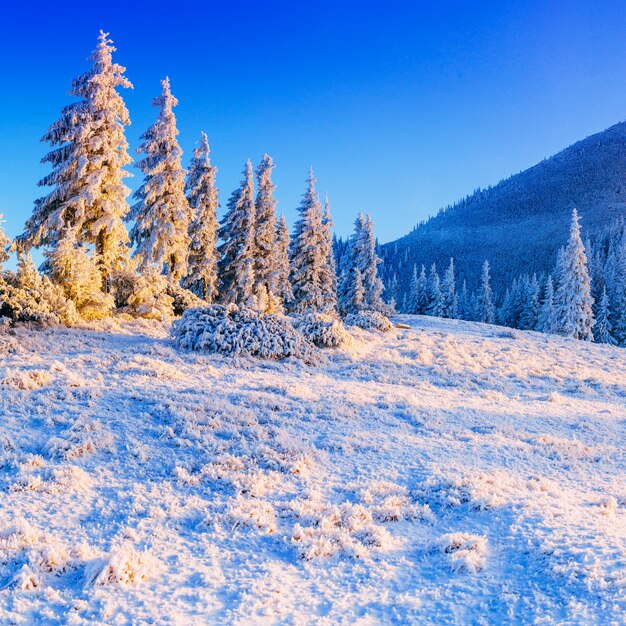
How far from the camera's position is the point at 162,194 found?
28547 mm

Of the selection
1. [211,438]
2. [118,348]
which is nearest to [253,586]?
[211,438]

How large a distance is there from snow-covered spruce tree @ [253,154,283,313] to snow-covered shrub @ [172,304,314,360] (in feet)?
65.4

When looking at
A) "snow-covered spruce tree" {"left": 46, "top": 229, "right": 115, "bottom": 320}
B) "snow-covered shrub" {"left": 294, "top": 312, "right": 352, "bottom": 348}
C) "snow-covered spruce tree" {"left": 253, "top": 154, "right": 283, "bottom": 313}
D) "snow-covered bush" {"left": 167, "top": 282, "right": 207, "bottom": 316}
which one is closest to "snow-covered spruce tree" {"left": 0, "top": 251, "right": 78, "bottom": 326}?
"snow-covered spruce tree" {"left": 46, "top": 229, "right": 115, "bottom": 320}

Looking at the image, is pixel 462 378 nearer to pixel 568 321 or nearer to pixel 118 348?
pixel 118 348

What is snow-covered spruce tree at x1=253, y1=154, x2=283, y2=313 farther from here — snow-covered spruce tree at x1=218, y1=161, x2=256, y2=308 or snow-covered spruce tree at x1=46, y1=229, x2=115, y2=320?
snow-covered spruce tree at x1=46, y1=229, x2=115, y2=320

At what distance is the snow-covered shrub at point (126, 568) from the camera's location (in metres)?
4.87

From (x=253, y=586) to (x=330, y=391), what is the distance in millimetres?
8381

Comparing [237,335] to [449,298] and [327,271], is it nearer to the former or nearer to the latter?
[327,271]

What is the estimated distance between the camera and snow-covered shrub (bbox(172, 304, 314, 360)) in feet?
53.8

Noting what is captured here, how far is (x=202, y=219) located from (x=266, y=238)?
5487 millimetres

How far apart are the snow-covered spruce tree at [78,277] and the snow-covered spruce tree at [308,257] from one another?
26655 millimetres

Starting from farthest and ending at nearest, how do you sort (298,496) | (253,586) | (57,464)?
1. (57,464)
2. (298,496)
3. (253,586)

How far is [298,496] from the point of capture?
7.06 metres

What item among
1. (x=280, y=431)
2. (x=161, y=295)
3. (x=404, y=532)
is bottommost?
(x=404, y=532)
